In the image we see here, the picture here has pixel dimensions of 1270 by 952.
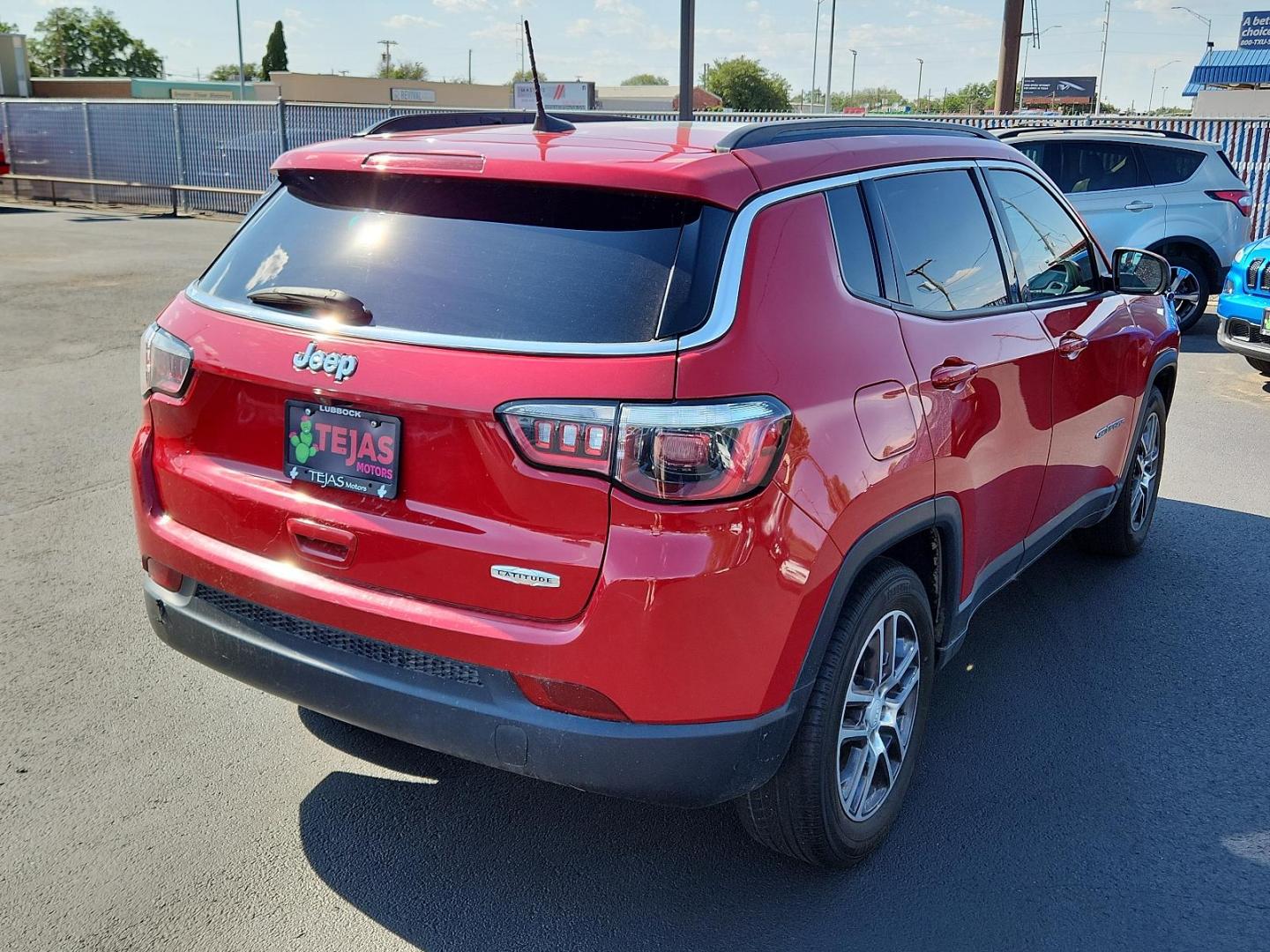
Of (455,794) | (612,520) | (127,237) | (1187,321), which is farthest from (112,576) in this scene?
(127,237)

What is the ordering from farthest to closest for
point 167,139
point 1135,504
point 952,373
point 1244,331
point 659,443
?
point 167,139, point 1244,331, point 1135,504, point 952,373, point 659,443

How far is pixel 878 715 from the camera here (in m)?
3.15

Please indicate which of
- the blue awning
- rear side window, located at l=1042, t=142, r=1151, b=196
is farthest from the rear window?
the blue awning

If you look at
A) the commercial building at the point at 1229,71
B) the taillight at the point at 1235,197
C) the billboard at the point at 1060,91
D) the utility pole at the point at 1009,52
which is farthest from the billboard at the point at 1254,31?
the taillight at the point at 1235,197

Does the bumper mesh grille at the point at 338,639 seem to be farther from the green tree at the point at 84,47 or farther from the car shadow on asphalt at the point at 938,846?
the green tree at the point at 84,47

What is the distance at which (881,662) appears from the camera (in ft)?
10.2

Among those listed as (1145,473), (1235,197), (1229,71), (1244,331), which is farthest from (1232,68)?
(1145,473)

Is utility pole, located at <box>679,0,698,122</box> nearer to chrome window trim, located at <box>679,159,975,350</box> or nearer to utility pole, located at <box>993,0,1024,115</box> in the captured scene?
utility pole, located at <box>993,0,1024,115</box>

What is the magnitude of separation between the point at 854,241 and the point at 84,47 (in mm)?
103824

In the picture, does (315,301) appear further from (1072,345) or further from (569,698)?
(1072,345)

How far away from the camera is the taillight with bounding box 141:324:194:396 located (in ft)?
9.77

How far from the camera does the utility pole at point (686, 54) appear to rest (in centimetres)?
1622

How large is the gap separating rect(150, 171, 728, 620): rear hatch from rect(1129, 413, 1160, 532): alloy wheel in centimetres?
353

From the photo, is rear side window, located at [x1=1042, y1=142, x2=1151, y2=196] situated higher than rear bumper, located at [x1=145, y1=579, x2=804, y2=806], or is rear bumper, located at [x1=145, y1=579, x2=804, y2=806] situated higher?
rear side window, located at [x1=1042, y1=142, x2=1151, y2=196]
